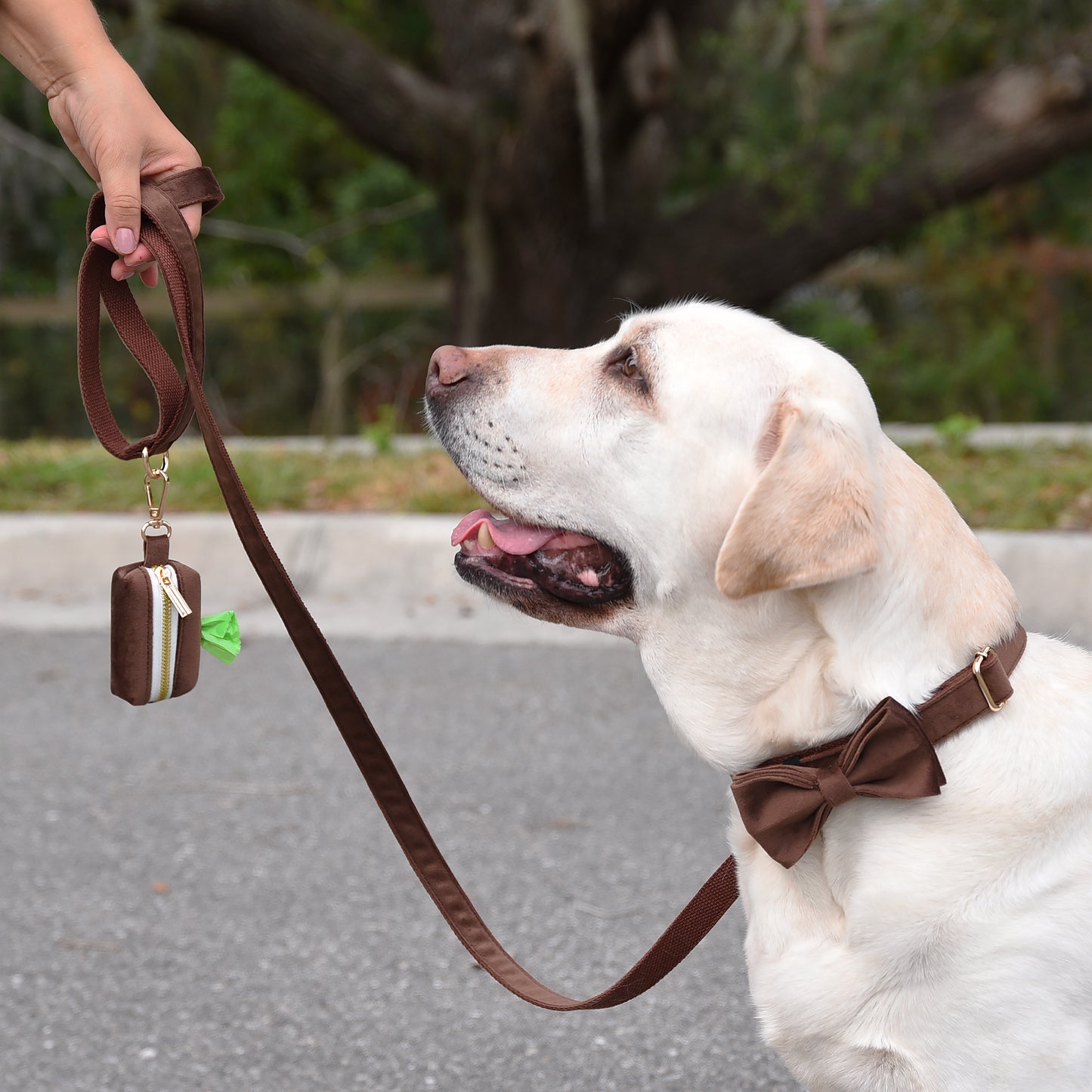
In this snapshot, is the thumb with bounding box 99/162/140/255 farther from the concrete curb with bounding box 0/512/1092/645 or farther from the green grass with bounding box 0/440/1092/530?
the green grass with bounding box 0/440/1092/530

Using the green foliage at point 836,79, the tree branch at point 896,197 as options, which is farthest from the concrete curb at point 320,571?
the green foliage at point 836,79

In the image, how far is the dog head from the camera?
1735 millimetres

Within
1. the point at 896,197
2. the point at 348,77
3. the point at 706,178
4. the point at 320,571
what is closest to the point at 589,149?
the point at 348,77

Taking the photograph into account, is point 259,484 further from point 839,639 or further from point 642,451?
point 839,639

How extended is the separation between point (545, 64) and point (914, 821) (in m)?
7.78

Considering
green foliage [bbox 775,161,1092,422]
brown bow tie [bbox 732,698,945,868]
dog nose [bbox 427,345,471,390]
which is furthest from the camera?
green foliage [bbox 775,161,1092,422]

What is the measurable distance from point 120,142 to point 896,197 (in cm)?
806

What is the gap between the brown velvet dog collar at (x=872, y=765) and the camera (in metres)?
1.64

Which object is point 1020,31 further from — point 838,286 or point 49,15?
point 49,15

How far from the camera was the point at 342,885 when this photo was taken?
3.01m

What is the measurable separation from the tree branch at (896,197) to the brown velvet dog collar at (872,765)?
7921 mm

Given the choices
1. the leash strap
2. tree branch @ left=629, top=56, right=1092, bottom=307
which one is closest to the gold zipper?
the leash strap

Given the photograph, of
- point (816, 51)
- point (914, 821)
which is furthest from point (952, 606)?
point (816, 51)

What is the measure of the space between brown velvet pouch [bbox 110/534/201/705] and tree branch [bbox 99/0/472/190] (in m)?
7.85
